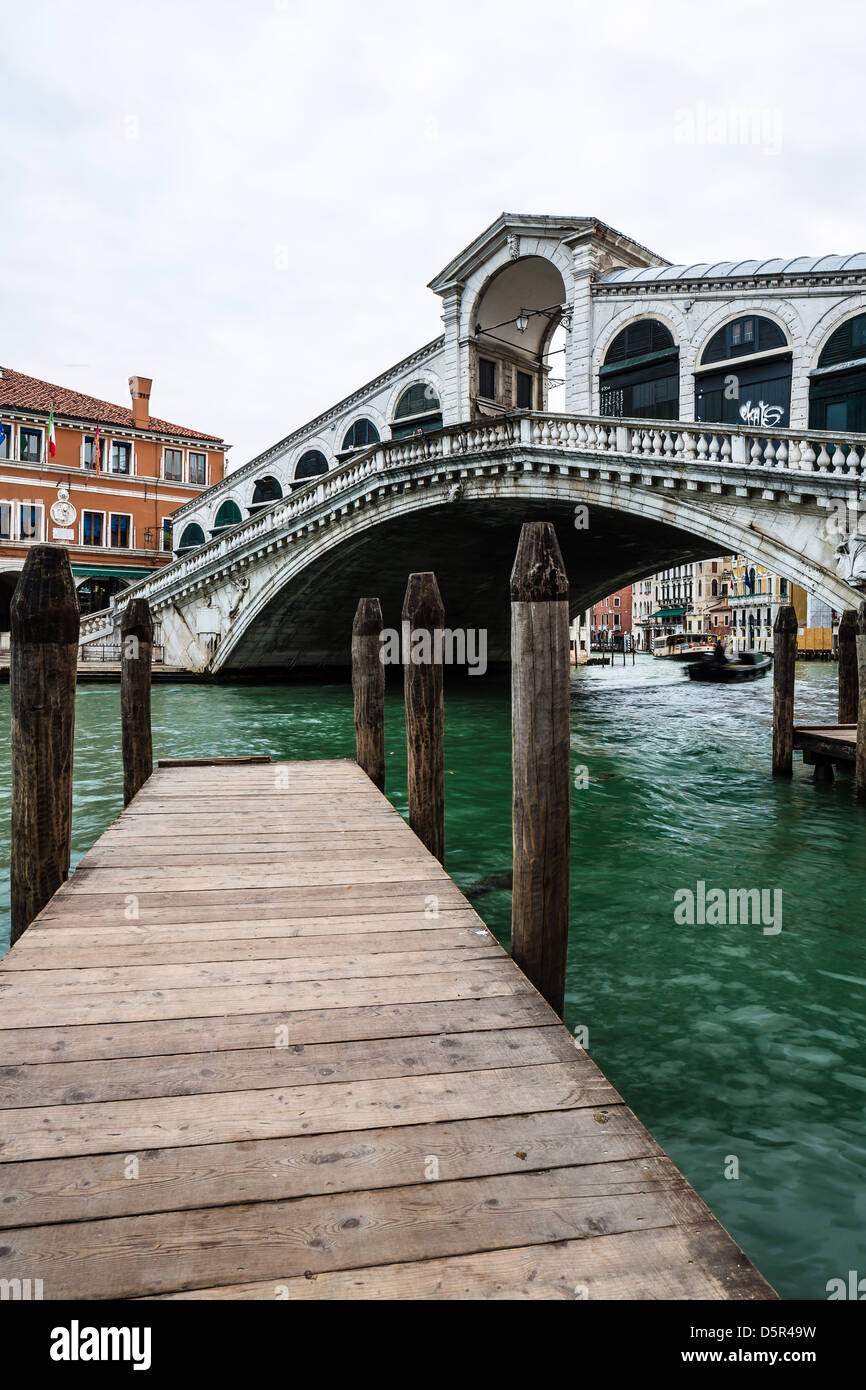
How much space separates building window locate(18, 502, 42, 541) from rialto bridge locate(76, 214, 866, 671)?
5.73 m

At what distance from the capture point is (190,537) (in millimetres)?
25953

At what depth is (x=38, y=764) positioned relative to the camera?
271 centimetres

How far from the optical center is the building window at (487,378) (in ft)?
62.0

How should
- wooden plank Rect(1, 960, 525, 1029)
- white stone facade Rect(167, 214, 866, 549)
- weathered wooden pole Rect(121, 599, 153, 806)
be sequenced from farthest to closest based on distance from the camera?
white stone facade Rect(167, 214, 866, 549), weathered wooden pole Rect(121, 599, 153, 806), wooden plank Rect(1, 960, 525, 1029)

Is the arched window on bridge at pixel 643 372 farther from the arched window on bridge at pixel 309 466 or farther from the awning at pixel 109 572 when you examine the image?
the awning at pixel 109 572

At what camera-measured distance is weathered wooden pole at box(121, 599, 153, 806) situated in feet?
15.8

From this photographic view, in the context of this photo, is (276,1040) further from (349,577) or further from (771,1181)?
(349,577)

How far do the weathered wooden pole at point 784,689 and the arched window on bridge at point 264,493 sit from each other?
1827 cm

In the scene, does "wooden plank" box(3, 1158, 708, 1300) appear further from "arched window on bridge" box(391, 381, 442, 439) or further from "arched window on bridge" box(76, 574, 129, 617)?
"arched window on bridge" box(76, 574, 129, 617)

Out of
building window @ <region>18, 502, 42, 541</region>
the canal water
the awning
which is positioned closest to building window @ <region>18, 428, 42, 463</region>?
building window @ <region>18, 502, 42, 541</region>

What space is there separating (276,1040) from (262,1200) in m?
0.54

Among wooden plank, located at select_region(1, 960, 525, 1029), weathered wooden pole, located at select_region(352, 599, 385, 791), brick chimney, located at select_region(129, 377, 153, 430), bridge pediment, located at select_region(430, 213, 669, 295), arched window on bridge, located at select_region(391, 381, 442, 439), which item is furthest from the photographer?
brick chimney, located at select_region(129, 377, 153, 430)

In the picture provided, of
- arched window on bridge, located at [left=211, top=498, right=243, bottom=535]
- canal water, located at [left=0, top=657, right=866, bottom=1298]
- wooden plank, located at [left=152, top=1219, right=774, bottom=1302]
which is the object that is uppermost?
arched window on bridge, located at [left=211, top=498, right=243, bottom=535]
